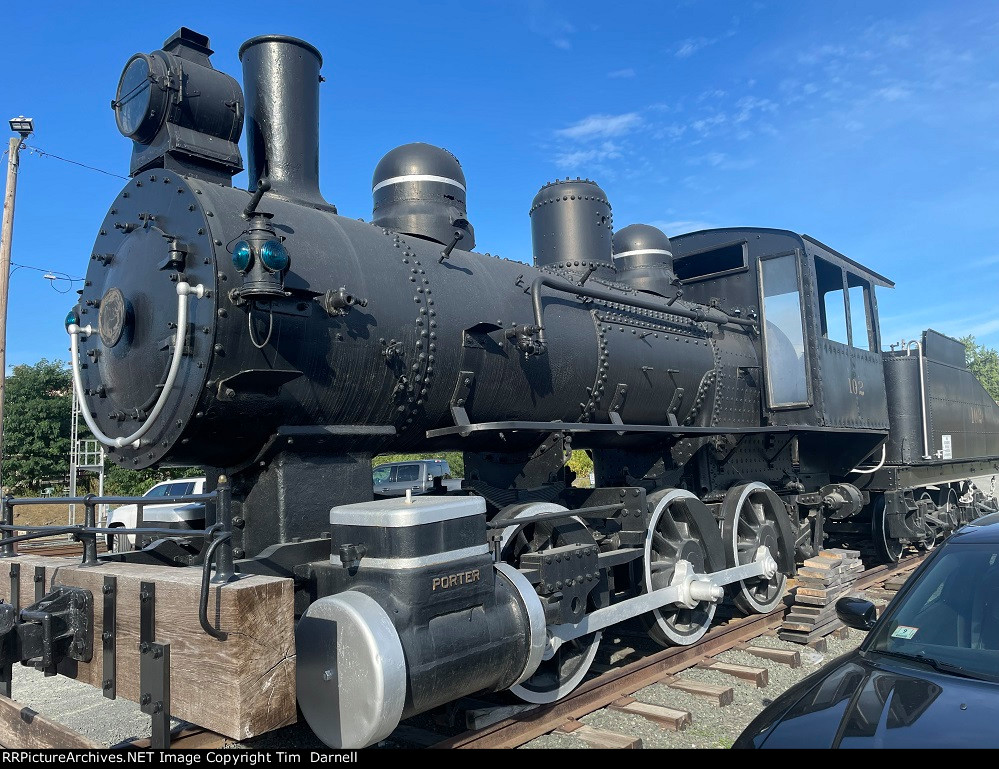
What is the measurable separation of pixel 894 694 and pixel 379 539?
6.83 ft

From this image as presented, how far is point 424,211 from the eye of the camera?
510cm

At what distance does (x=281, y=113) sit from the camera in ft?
14.8

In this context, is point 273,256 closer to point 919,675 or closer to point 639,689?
point 919,675

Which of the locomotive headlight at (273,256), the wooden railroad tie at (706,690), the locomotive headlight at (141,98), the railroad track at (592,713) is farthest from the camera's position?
the wooden railroad tie at (706,690)

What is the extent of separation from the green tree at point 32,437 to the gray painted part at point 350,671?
2588cm

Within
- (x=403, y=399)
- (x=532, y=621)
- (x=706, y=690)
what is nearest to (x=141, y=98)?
(x=403, y=399)

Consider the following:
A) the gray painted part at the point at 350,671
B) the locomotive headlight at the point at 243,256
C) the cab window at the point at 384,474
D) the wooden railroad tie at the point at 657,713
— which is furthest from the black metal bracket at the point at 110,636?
the cab window at the point at 384,474

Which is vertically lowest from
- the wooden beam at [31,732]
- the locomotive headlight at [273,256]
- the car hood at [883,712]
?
the wooden beam at [31,732]

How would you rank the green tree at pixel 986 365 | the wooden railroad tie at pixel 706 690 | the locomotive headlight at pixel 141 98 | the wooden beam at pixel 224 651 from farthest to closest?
the green tree at pixel 986 365, the wooden railroad tie at pixel 706 690, the locomotive headlight at pixel 141 98, the wooden beam at pixel 224 651

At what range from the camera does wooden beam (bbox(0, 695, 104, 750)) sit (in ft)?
9.78

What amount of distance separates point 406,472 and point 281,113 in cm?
1193

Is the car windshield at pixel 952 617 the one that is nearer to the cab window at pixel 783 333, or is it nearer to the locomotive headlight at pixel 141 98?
the cab window at pixel 783 333

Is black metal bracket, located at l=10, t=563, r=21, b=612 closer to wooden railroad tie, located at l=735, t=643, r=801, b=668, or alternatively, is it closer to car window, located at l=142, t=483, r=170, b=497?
wooden railroad tie, located at l=735, t=643, r=801, b=668

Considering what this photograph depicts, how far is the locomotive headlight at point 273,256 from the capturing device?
3422mm
